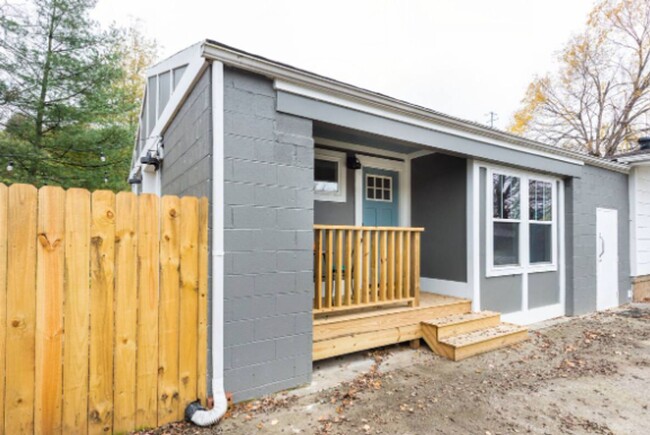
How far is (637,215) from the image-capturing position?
22.8 feet

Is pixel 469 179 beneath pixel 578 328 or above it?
above

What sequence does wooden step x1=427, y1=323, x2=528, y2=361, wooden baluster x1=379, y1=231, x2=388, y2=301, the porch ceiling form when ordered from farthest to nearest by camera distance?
1. the porch ceiling
2. wooden baluster x1=379, y1=231, x2=388, y2=301
3. wooden step x1=427, y1=323, x2=528, y2=361

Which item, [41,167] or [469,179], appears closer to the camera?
[469,179]

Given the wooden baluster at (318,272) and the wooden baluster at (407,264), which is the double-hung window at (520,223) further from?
the wooden baluster at (318,272)

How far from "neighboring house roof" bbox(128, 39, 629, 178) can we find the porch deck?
2146mm

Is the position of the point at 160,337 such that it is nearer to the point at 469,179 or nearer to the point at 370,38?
the point at 469,179

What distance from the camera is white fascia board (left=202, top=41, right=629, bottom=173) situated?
261cm

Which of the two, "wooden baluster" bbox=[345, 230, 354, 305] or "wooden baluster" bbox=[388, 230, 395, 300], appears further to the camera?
"wooden baluster" bbox=[388, 230, 395, 300]

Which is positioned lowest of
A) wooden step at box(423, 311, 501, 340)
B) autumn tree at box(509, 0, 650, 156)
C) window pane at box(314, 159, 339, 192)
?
wooden step at box(423, 311, 501, 340)

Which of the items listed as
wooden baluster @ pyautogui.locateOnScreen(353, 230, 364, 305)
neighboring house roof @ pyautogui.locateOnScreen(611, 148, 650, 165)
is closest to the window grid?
wooden baluster @ pyautogui.locateOnScreen(353, 230, 364, 305)

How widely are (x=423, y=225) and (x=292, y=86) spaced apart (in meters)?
3.26

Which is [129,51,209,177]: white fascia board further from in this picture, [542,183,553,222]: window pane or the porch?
[542,183,553,222]: window pane

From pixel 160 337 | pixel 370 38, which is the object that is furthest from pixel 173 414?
pixel 370 38

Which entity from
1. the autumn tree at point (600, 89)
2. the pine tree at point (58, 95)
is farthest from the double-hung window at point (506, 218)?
the autumn tree at point (600, 89)
